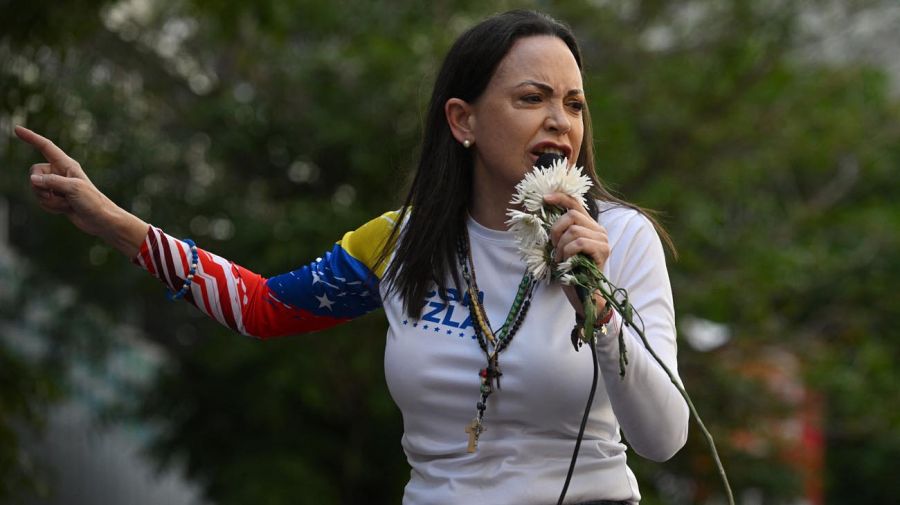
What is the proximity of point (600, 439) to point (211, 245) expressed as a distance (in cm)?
565

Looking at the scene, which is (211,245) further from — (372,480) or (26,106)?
(26,106)

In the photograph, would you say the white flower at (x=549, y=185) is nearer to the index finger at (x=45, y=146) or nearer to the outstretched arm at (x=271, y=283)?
the outstretched arm at (x=271, y=283)

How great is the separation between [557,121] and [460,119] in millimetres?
325

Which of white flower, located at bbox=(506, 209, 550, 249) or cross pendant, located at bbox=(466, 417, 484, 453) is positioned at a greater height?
white flower, located at bbox=(506, 209, 550, 249)

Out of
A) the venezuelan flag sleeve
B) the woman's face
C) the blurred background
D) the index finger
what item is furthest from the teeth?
the blurred background

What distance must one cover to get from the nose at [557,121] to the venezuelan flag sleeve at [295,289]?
0.50m

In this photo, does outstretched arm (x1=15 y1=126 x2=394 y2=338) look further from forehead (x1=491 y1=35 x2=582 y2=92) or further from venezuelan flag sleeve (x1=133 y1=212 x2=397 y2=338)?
forehead (x1=491 y1=35 x2=582 y2=92)

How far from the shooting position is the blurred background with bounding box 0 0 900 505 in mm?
7781

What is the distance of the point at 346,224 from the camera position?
7.65 metres

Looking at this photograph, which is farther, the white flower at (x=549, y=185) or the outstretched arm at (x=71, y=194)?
the outstretched arm at (x=71, y=194)

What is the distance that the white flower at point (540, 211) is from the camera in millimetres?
Result: 2500

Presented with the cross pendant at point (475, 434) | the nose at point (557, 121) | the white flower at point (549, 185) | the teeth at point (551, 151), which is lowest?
the cross pendant at point (475, 434)

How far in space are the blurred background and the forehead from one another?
3.32 metres

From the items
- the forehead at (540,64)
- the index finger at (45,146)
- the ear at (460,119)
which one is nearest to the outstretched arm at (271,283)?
the index finger at (45,146)
